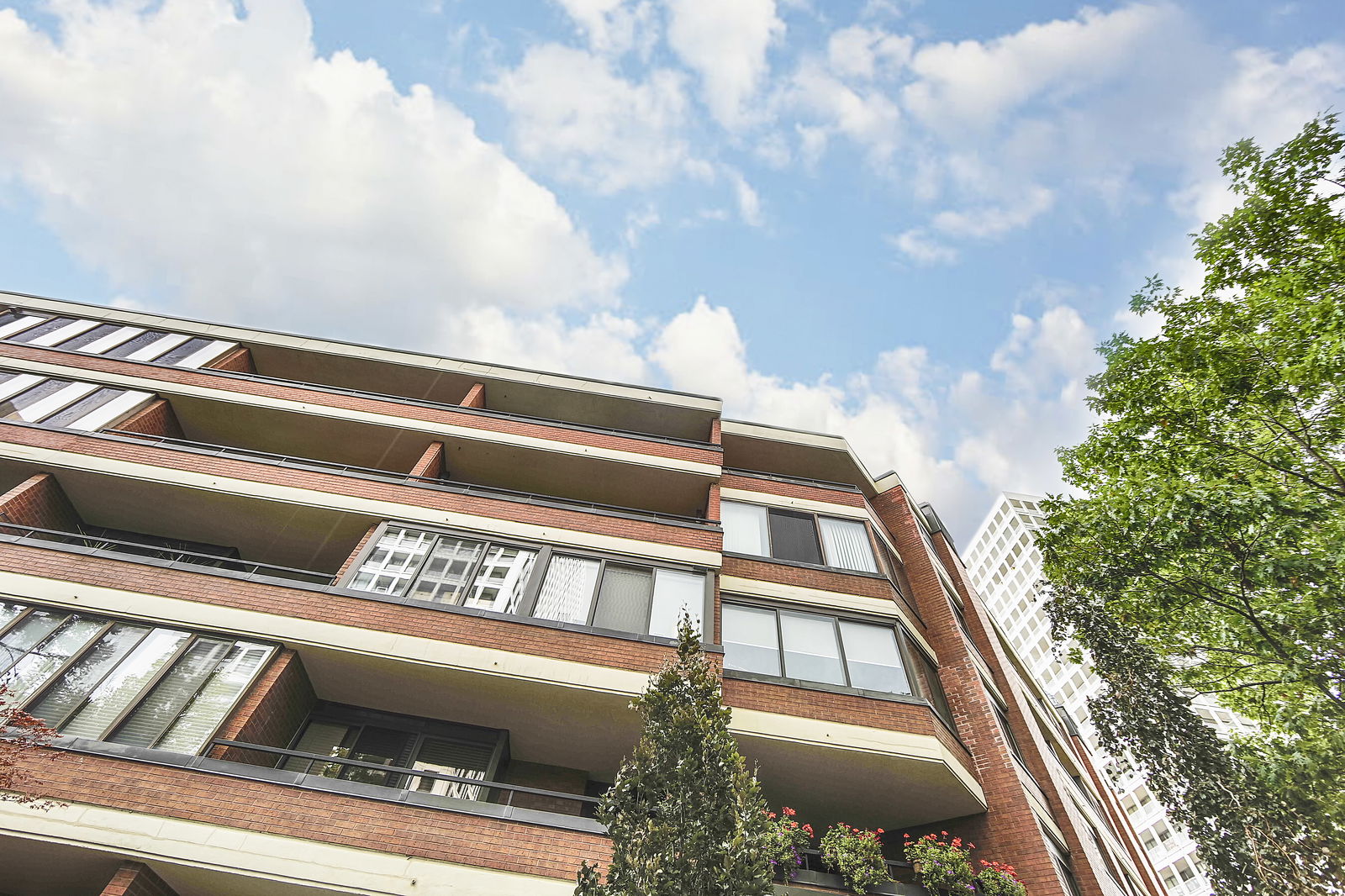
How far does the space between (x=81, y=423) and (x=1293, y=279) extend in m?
27.4

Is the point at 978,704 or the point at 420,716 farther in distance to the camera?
the point at 978,704

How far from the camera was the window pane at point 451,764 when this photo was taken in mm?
10586

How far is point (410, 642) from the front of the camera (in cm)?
1080

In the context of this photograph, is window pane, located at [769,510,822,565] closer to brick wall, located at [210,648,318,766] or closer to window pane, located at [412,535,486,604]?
window pane, located at [412,535,486,604]

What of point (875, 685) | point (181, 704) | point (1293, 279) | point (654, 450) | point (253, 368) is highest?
point (253, 368)

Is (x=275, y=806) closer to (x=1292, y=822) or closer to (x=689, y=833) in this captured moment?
(x=689, y=833)

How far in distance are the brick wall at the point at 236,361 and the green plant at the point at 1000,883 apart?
22.9 meters

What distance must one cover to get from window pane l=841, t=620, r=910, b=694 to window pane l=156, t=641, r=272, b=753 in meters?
11.5

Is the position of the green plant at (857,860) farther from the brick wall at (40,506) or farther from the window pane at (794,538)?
the brick wall at (40,506)

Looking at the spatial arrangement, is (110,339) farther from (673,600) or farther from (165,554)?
(673,600)

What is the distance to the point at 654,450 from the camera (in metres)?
16.8

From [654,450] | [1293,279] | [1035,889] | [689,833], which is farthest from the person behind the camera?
[654,450]

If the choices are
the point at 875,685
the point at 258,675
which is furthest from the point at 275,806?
the point at 875,685

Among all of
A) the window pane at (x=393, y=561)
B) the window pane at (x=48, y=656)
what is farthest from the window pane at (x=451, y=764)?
the window pane at (x=48, y=656)
